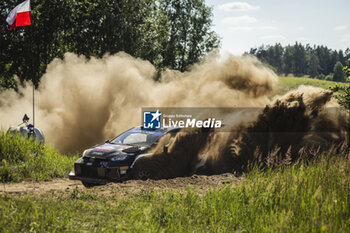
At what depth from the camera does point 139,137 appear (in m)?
11.1

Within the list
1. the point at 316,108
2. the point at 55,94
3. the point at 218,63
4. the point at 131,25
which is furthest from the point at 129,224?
the point at 131,25

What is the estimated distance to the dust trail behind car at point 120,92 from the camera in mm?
15219

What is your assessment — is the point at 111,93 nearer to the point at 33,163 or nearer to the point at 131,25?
the point at 33,163

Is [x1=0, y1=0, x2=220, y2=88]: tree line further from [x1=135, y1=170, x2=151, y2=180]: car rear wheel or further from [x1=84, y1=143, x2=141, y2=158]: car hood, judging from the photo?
[x1=135, y1=170, x2=151, y2=180]: car rear wheel

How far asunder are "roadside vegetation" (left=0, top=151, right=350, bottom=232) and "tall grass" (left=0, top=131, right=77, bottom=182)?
408 cm

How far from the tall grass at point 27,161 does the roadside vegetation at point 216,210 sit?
13.4 ft

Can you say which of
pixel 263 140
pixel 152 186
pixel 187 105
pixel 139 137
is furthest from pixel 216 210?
pixel 187 105

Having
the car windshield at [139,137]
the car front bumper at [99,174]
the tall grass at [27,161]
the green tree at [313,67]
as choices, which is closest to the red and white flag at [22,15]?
the tall grass at [27,161]

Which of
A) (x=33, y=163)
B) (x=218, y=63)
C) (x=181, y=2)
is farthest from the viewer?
(x=181, y=2)

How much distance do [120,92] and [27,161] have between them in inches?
307

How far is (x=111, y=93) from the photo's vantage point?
19.4 metres

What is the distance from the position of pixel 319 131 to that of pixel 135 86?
11008mm

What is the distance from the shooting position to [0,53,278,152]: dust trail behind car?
1522 cm

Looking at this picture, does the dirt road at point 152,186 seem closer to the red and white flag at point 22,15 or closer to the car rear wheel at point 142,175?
the car rear wheel at point 142,175
